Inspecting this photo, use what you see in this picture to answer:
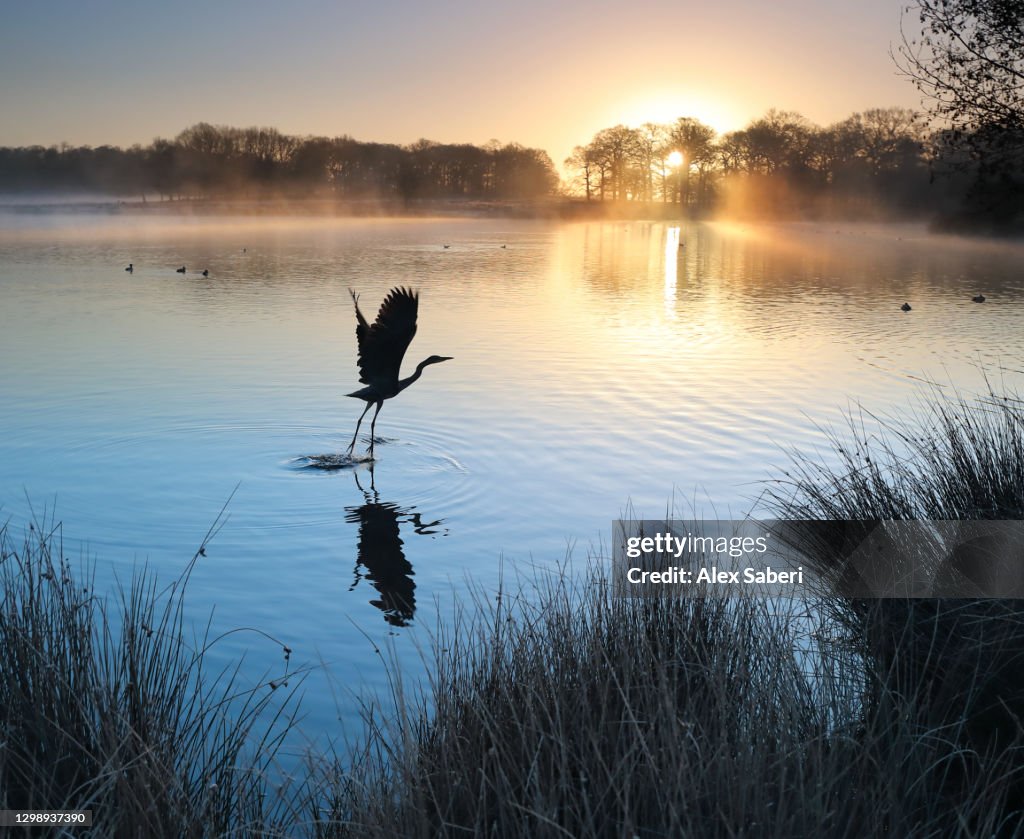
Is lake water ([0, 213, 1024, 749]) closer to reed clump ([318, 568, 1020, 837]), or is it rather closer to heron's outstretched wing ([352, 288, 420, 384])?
heron's outstretched wing ([352, 288, 420, 384])

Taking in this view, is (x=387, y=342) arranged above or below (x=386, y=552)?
above

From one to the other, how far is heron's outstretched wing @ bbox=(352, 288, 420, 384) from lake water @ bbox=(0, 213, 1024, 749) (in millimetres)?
948

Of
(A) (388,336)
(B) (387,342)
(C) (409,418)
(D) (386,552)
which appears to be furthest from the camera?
(C) (409,418)

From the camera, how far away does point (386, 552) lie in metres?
7.85

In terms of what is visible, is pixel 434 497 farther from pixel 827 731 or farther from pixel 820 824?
pixel 820 824

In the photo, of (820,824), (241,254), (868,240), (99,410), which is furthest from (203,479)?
(868,240)

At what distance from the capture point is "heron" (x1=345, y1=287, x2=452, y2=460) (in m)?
9.38

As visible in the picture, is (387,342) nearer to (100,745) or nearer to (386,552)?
(386,552)

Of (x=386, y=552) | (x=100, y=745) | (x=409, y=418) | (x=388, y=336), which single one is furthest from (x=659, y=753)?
(x=409, y=418)

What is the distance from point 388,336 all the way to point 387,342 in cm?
11

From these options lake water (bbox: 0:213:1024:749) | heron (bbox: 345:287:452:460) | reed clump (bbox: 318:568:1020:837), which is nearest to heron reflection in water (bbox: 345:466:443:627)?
lake water (bbox: 0:213:1024:749)

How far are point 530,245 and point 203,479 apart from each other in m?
52.5

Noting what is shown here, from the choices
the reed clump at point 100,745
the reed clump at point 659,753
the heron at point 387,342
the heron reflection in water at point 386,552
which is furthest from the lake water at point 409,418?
the reed clump at point 659,753

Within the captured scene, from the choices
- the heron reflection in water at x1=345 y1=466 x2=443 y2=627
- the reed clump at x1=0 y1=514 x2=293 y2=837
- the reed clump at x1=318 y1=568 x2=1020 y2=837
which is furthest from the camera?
the heron reflection in water at x1=345 y1=466 x2=443 y2=627
